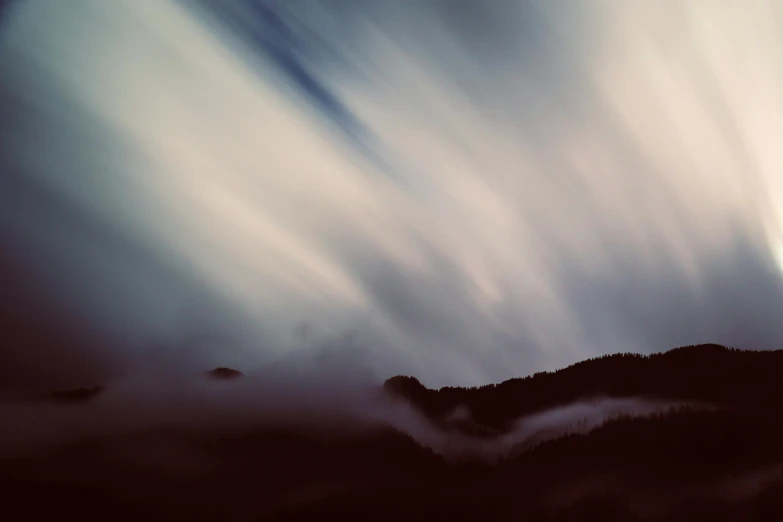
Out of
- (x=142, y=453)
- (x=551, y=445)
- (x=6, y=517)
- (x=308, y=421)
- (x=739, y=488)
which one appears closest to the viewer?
(x=739, y=488)

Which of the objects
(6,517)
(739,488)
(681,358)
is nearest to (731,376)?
(681,358)

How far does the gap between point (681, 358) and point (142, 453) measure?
524ft

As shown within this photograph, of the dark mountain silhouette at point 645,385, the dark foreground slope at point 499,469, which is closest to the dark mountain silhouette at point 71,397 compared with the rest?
the dark foreground slope at point 499,469

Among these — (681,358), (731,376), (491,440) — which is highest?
(681,358)

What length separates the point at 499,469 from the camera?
399 feet

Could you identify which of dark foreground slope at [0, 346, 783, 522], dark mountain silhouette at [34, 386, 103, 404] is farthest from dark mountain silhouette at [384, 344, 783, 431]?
dark mountain silhouette at [34, 386, 103, 404]

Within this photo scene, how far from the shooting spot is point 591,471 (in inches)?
4311

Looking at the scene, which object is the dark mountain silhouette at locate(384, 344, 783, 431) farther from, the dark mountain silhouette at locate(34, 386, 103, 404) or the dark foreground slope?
the dark mountain silhouette at locate(34, 386, 103, 404)

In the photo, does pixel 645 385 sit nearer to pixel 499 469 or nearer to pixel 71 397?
pixel 499 469

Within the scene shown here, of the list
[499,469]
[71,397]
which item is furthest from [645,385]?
[71,397]

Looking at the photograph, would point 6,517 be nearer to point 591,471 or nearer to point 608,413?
point 591,471

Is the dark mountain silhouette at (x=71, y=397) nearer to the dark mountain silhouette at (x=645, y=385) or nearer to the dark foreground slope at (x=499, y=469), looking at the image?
the dark foreground slope at (x=499, y=469)

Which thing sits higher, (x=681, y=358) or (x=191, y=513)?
(x=681, y=358)

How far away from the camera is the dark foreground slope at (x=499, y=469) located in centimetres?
9719
